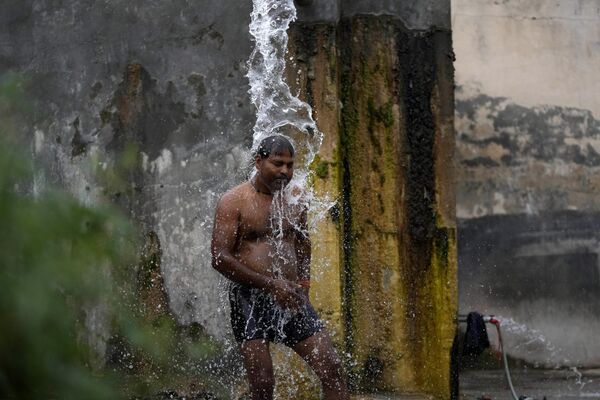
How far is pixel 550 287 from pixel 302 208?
6.24 meters

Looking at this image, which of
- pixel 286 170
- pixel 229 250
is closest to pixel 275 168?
pixel 286 170

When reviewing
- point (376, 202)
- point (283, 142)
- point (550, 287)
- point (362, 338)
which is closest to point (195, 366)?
point (362, 338)

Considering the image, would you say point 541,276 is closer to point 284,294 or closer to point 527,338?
point 527,338

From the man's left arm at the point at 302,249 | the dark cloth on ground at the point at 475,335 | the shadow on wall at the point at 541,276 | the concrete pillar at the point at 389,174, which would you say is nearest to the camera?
the man's left arm at the point at 302,249

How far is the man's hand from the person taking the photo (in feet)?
14.7

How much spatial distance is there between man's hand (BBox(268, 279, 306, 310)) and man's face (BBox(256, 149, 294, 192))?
0.46 metres

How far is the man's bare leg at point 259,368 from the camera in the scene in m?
4.56

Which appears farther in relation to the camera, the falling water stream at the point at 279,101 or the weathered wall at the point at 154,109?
the weathered wall at the point at 154,109

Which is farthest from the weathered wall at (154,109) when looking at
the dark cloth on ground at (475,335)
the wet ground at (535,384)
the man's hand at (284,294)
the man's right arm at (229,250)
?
the wet ground at (535,384)

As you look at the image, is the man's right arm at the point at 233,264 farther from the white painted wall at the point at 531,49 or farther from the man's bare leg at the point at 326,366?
the white painted wall at the point at 531,49

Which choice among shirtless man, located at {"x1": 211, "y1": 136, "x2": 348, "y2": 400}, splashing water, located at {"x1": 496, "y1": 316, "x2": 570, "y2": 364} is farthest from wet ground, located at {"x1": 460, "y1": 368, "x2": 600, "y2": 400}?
shirtless man, located at {"x1": 211, "y1": 136, "x2": 348, "y2": 400}

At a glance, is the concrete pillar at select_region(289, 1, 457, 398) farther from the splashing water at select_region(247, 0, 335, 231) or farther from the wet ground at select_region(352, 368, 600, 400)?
the wet ground at select_region(352, 368, 600, 400)

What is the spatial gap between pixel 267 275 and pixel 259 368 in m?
0.41

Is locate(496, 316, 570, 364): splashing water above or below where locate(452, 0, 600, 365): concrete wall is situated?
below
